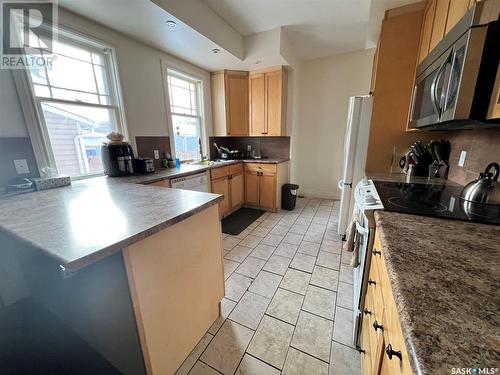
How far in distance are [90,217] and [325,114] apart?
409cm

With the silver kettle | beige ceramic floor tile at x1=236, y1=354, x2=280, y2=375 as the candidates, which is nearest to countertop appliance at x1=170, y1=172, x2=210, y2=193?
beige ceramic floor tile at x1=236, y1=354, x2=280, y2=375

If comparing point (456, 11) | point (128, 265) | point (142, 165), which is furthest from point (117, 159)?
point (456, 11)

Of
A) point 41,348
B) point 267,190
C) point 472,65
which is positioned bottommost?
point 41,348

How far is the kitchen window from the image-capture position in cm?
183

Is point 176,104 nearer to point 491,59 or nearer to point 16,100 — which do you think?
point 16,100

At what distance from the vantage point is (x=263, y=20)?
2.65 m

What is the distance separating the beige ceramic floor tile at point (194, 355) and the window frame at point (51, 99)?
196 centimetres

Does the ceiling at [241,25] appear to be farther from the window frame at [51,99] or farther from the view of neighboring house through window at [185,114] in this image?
the view of neighboring house through window at [185,114]

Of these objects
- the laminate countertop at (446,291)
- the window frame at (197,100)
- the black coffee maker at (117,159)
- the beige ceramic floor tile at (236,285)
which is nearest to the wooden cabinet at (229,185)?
the window frame at (197,100)

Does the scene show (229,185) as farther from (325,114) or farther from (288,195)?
(325,114)

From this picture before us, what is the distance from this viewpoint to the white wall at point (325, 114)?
12.0 ft

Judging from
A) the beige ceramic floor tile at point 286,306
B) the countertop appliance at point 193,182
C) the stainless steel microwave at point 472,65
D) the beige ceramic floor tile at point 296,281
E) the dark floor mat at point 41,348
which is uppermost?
the stainless steel microwave at point 472,65

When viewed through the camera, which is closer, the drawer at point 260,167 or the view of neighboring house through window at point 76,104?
the view of neighboring house through window at point 76,104

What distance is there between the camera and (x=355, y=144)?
2357 millimetres
